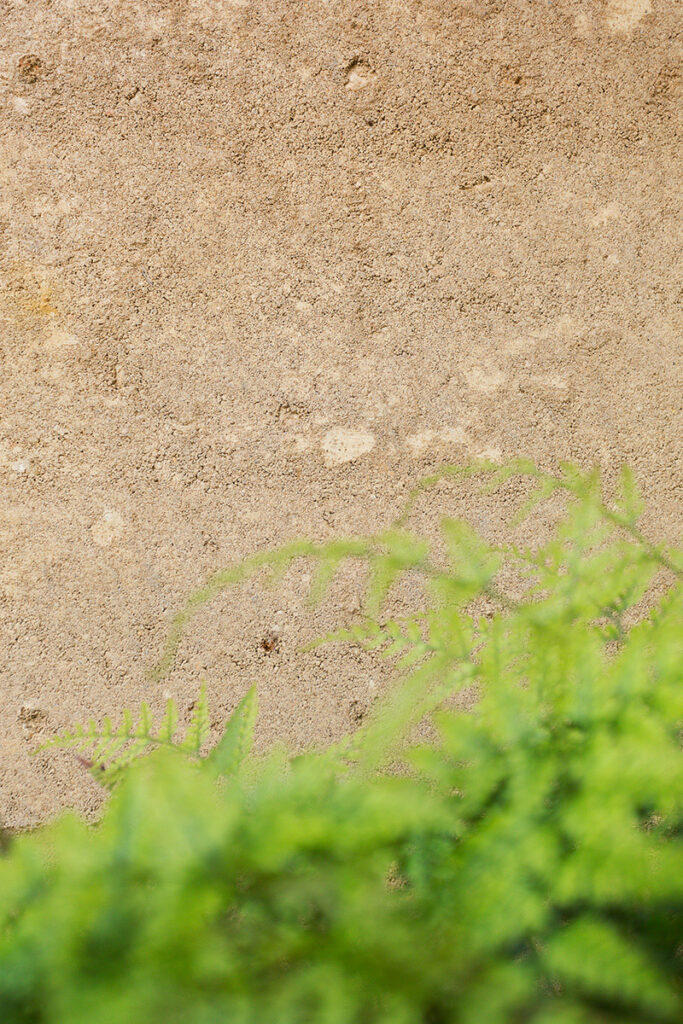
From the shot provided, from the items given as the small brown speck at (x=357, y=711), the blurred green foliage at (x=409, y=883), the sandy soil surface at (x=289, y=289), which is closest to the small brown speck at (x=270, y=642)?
the sandy soil surface at (x=289, y=289)

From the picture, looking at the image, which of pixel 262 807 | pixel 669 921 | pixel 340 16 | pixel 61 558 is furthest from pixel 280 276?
pixel 669 921

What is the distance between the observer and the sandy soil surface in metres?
2.12

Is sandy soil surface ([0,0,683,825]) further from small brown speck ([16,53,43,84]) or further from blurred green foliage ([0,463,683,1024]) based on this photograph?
blurred green foliage ([0,463,683,1024])

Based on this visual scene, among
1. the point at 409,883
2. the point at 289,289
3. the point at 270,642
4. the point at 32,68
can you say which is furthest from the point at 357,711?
the point at 32,68

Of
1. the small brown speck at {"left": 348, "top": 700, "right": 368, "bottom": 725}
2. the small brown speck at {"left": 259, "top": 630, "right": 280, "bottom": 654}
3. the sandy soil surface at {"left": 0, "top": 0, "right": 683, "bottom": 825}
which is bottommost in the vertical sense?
the small brown speck at {"left": 348, "top": 700, "right": 368, "bottom": 725}

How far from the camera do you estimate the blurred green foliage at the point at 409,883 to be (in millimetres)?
779

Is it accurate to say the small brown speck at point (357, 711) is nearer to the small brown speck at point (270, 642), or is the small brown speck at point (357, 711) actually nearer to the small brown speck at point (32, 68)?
the small brown speck at point (270, 642)

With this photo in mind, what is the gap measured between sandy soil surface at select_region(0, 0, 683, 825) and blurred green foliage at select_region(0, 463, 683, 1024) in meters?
1.05

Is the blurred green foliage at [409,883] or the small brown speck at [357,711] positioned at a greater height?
the blurred green foliage at [409,883]

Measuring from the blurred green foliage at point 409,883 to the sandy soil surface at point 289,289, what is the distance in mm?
1054

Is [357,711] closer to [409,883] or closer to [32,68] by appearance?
[409,883]

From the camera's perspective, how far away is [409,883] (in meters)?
1.03

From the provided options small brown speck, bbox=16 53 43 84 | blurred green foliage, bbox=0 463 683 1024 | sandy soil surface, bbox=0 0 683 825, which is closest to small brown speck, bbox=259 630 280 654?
sandy soil surface, bbox=0 0 683 825

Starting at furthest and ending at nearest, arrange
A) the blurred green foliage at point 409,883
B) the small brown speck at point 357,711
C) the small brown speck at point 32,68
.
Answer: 1. the small brown speck at point 32,68
2. the small brown speck at point 357,711
3. the blurred green foliage at point 409,883
